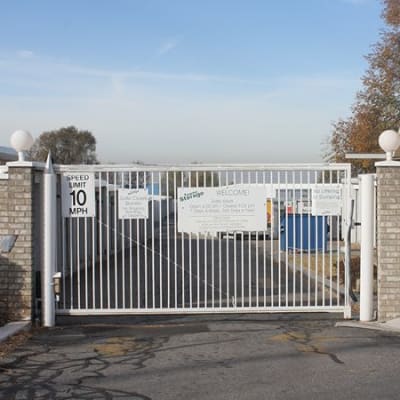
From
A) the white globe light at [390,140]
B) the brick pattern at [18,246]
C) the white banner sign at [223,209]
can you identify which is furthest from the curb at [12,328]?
the white globe light at [390,140]

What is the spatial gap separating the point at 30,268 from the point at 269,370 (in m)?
4.08

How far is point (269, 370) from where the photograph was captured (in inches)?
272

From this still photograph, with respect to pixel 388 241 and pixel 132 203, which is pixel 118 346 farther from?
pixel 388 241

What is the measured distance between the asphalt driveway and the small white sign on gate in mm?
1683

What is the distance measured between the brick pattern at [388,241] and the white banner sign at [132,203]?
3.39 meters

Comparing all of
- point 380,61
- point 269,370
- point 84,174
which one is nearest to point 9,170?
point 84,174

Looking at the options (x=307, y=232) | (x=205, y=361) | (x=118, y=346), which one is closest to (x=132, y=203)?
(x=118, y=346)

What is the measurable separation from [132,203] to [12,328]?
94.9 inches

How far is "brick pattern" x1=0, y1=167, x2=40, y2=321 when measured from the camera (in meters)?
9.27

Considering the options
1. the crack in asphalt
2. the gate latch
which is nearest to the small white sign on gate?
the gate latch

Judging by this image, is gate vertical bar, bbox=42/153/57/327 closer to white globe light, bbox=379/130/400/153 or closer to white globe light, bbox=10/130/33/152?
white globe light, bbox=10/130/33/152

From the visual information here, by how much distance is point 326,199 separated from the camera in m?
9.66

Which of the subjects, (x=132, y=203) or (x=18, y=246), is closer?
(x=18, y=246)

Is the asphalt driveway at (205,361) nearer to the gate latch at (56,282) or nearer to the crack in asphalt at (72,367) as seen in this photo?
the crack in asphalt at (72,367)
